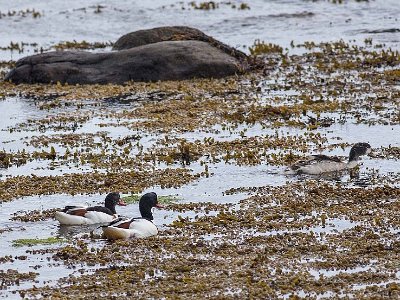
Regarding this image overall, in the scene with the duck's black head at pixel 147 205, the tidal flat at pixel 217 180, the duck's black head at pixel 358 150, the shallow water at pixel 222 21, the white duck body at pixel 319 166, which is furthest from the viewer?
the shallow water at pixel 222 21

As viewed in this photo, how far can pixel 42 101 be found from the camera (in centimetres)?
2928

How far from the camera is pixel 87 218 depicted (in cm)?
1712

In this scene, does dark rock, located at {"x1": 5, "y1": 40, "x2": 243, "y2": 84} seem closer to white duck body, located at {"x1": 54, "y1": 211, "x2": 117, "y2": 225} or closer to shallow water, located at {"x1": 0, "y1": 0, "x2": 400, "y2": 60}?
shallow water, located at {"x1": 0, "y1": 0, "x2": 400, "y2": 60}

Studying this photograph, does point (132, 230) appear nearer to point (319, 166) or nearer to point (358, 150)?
point (319, 166)

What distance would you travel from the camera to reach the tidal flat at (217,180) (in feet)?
44.5

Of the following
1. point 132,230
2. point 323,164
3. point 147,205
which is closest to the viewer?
point 132,230

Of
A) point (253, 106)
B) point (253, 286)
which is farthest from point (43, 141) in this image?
point (253, 286)

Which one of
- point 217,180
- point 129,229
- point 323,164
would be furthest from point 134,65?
point 129,229

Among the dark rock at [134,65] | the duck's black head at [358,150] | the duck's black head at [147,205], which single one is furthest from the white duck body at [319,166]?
the dark rock at [134,65]

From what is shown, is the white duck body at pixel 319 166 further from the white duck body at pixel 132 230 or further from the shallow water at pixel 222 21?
the shallow water at pixel 222 21

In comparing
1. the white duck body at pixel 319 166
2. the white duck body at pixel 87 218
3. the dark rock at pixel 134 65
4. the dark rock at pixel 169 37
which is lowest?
the white duck body at pixel 87 218

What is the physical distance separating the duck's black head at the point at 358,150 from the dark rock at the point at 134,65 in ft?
34.9

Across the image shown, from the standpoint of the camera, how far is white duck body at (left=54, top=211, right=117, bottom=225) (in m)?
16.8

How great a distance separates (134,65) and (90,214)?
14412mm
